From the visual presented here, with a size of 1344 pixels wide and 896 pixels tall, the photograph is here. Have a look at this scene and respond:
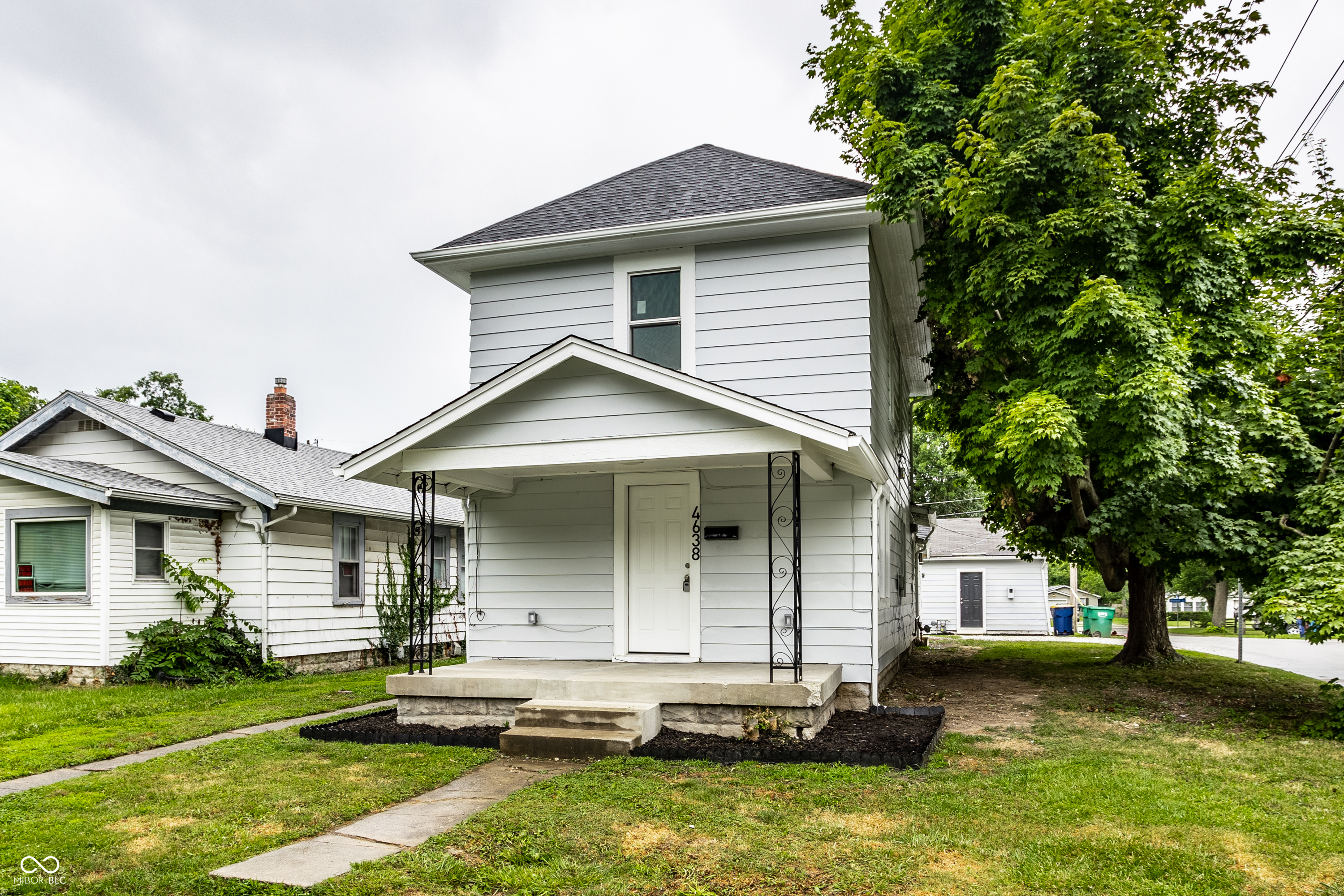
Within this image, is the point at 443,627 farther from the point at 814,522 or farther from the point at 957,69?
the point at 957,69

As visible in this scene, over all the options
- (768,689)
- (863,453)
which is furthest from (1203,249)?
(768,689)

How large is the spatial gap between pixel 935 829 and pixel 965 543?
26161 mm

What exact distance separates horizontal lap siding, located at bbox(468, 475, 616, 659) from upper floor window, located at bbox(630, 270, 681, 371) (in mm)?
1488

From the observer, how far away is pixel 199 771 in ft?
21.4

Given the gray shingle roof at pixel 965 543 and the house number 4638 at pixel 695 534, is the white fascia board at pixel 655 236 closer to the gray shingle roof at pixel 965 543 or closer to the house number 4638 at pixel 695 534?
the house number 4638 at pixel 695 534

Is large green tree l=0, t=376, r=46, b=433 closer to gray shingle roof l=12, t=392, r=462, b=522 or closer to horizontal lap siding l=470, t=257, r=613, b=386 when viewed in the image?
gray shingle roof l=12, t=392, r=462, b=522

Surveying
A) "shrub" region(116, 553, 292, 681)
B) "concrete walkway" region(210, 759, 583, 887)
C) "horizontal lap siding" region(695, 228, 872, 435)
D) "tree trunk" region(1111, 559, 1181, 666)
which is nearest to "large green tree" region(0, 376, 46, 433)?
"shrub" region(116, 553, 292, 681)

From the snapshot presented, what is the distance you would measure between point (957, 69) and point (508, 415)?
8.03 meters

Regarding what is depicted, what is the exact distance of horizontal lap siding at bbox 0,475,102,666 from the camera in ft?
39.2

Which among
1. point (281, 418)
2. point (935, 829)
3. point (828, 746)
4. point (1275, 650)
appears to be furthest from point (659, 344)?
point (1275, 650)

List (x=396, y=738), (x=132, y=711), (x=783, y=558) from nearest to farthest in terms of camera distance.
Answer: (x=396, y=738), (x=783, y=558), (x=132, y=711)

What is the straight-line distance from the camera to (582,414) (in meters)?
7.85

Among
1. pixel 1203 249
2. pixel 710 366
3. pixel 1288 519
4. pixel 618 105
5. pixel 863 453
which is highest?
pixel 618 105

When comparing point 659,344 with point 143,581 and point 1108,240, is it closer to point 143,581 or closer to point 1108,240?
point 1108,240
